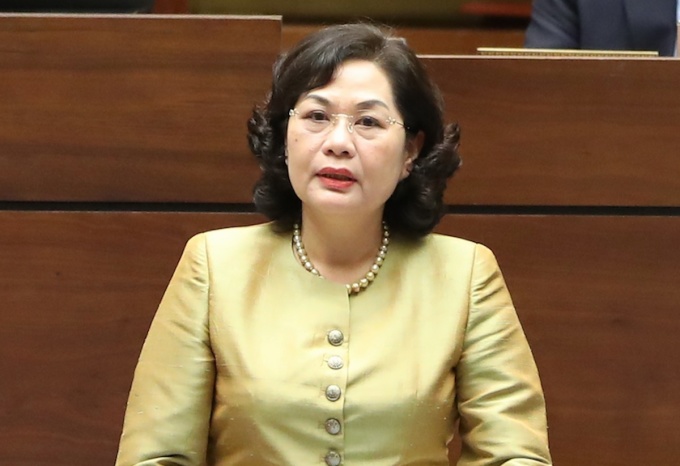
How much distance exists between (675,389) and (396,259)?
765 mm

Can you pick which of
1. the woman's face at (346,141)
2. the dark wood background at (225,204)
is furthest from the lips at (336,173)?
the dark wood background at (225,204)

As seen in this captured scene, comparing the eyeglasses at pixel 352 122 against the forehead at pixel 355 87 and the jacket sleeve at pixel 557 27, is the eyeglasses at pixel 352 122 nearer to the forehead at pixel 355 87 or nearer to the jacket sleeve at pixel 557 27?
the forehead at pixel 355 87

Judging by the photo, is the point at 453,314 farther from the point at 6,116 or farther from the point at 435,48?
the point at 435,48

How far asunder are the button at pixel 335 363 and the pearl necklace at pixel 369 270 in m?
0.09

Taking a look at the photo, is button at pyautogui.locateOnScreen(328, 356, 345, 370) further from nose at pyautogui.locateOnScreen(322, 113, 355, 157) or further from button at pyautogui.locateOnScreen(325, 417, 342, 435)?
nose at pyautogui.locateOnScreen(322, 113, 355, 157)

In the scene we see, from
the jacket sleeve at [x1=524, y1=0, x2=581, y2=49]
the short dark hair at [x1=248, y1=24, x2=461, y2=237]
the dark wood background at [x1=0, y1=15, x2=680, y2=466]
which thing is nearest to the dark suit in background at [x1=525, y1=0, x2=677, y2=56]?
the jacket sleeve at [x1=524, y1=0, x2=581, y2=49]

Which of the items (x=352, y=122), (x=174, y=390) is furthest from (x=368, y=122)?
(x=174, y=390)

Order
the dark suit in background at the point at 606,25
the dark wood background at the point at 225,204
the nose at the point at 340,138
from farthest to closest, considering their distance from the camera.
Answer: the dark suit in background at the point at 606,25 < the dark wood background at the point at 225,204 < the nose at the point at 340,138

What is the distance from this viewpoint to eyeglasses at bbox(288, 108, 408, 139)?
129cm

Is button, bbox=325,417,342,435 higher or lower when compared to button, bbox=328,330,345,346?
lower

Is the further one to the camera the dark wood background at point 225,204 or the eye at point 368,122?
the dark wood background at point 225,204

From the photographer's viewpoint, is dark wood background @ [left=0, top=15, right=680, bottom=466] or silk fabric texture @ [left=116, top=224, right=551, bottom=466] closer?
silk fabric texture @ [left=116, top=224, right=551, bottom=466]

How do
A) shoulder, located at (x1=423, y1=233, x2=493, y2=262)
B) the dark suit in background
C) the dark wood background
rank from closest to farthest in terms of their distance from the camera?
shoulder, located at (x1=423, y1=233, x2=493, y2=262) → the dark wood background → the dark suit in background

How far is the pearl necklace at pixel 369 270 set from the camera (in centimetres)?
135
